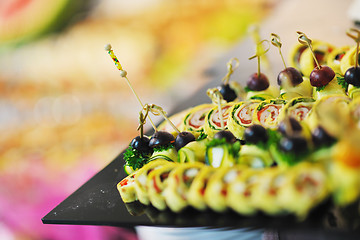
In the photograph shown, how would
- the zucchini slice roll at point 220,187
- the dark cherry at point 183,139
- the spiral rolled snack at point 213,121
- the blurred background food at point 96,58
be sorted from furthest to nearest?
the blurred background food at point 96,58
the spiral rolled snack at point 213,121
the dark cherry at point 183,139
the zucchini slice roll at point 220,187

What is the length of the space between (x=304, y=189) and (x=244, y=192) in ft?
0.56

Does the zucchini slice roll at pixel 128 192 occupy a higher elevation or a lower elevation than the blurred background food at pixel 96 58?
lower

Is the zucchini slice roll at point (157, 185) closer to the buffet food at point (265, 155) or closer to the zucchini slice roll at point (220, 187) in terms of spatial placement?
the buffet food at point (265, 155)

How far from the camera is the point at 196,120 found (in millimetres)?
1847

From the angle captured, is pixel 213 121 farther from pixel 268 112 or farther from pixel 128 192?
pixel 128 192

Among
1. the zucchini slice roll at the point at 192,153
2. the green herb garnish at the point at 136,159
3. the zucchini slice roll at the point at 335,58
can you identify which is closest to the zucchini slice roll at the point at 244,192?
the zucchini slice roll at the point at 192,153

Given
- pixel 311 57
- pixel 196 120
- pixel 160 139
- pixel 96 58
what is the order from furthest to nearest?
1. pixel 96 58
2. pixel 311 57
3. pixel 196 120
4. pixel 160 139

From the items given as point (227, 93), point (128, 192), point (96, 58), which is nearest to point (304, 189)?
point (128, 192)

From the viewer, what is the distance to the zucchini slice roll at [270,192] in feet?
3.52

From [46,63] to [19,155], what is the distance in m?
1.10

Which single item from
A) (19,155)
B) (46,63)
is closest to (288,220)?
(19,155)

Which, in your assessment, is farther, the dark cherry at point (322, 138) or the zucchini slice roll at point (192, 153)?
the zucchini slice roll at point (192, 153)

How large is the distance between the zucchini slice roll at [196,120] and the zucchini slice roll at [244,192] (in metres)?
0.61

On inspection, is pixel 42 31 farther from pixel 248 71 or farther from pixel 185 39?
pixel 248 71
